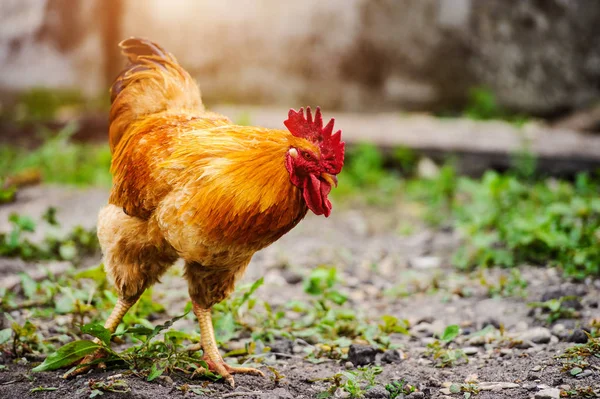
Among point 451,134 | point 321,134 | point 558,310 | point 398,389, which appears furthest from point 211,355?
point 451,134

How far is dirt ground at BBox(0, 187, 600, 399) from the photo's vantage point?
2.91m

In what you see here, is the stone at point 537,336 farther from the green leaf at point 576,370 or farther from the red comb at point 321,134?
the red comb at point 321,134

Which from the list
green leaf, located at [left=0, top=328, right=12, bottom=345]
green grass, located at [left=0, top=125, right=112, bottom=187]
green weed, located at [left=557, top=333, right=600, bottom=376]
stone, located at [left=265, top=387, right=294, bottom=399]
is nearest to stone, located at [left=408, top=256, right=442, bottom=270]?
green weed, located at [left=557, top=333, right=600, bottom=376]

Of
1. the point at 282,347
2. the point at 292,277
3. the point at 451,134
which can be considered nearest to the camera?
the point at 282,347

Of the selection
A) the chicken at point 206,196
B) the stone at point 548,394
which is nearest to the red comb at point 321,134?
the chicken at point 206,196

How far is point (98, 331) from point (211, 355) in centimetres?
57

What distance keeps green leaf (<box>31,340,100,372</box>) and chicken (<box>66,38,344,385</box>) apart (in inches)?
3.3

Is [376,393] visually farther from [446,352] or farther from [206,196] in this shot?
[206,196]

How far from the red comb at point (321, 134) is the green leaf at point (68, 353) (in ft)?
4.37

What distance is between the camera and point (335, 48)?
28.3 feet

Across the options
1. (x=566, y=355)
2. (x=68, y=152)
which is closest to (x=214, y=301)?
(x=566, y=355)

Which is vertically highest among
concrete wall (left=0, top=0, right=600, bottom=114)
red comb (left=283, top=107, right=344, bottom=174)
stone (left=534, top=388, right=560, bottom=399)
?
concrete wall (left=0, top=0, right=600, bottom=114)

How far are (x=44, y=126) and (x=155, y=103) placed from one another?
5728 mm

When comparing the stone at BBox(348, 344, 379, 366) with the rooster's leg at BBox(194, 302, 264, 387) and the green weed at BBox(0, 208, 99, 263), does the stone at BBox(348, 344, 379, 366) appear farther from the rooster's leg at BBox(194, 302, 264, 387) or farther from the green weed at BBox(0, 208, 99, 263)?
the green weed at BBox(0, 208, 99, 263)
